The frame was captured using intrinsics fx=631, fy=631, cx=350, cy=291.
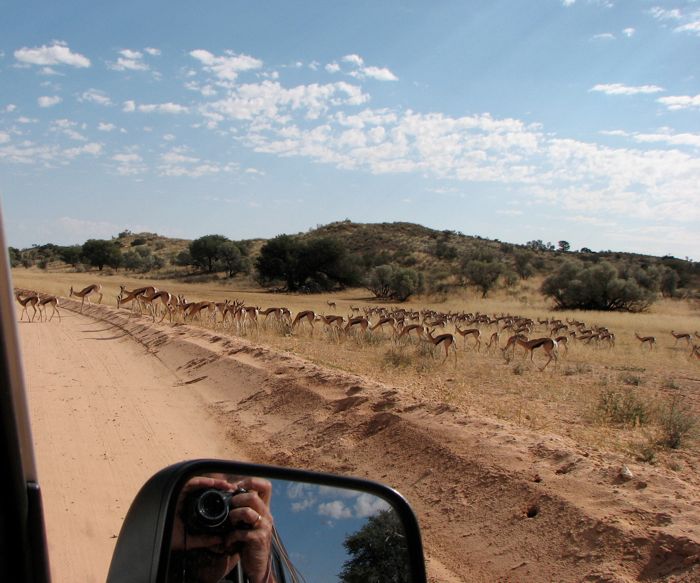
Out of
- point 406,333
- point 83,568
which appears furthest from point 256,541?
point 406,333

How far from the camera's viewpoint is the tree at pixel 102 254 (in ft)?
262

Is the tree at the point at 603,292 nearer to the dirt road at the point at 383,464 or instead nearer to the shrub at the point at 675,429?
the dirt road at the point at 383,464

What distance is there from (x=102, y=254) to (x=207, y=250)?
53.7ft

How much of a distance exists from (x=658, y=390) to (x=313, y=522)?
488 inches

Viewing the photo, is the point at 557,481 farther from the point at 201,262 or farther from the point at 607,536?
the point at 201,262

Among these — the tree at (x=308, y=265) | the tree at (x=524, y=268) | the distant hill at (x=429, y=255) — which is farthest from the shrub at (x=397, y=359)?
the tree at (x=524, y=268)

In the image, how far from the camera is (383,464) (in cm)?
698

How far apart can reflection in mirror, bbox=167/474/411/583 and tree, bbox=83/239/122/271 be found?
83.3 metres

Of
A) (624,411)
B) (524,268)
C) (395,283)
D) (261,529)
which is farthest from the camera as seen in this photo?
(524,268)

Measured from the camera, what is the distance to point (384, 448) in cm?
736

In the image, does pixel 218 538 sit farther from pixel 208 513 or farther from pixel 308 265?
pixel 308 265

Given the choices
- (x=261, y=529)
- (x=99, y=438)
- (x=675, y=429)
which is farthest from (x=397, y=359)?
(x=261, y=529)

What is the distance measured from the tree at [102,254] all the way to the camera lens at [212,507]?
8374 centimetres

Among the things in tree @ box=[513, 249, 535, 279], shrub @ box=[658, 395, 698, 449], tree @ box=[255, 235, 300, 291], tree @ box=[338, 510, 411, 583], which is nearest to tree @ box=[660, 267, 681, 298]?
tree @ box=[513, 249, 535, 279]
